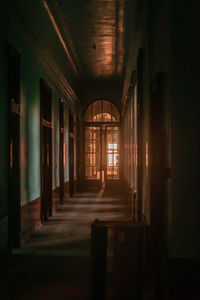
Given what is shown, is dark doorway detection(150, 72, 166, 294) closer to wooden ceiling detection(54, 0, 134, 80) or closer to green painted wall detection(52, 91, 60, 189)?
wooden ceiling detection(54, 0, 134, 80)

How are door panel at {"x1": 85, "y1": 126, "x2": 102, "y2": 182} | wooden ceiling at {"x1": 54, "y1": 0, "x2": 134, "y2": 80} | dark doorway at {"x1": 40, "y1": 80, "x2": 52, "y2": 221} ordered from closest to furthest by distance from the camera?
wooden ceiling at {"x1": 54, "y1": 0, "x2": 134, "y2": 80}
dark doorway at {"x1": 40, "y1": 80, "x2": 52, "y2": 221}
door panel at {"x1": 85, "y1": 126, "x2": 102, "y2": 182}

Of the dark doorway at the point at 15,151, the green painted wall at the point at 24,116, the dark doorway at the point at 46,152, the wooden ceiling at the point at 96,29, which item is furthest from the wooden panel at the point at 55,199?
the wooden ceiling at the point at 96,29

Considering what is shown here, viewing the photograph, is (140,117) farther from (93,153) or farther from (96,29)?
(93,153)

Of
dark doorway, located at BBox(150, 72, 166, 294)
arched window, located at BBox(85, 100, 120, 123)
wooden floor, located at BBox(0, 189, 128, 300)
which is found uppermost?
arched window, located at BBox(85, 100, 120, 123)

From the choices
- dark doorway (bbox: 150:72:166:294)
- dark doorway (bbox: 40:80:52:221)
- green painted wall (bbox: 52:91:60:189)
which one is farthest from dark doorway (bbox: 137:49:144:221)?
green painted wall (bbox: 52:91:60:189)

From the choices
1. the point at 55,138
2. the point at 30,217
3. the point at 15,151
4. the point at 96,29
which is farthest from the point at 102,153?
the point at 15,151

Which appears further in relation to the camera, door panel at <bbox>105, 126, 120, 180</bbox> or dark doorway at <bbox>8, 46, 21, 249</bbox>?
door panel at <bbox>105, 126, 120, 180</bbox>

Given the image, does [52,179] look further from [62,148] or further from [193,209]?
[193,209]

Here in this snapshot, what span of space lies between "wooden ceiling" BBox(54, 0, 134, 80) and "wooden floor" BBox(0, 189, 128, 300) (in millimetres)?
4385

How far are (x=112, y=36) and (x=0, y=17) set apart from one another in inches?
163

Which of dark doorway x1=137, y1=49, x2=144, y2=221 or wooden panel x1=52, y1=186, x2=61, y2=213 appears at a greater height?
dark doorway x1=137, y1=49, x2=144, y2=221

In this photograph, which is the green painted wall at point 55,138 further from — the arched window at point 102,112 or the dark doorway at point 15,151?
the arched window at point 102,112

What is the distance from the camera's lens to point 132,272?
2.87 m

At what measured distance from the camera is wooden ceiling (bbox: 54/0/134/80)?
6.31 m
